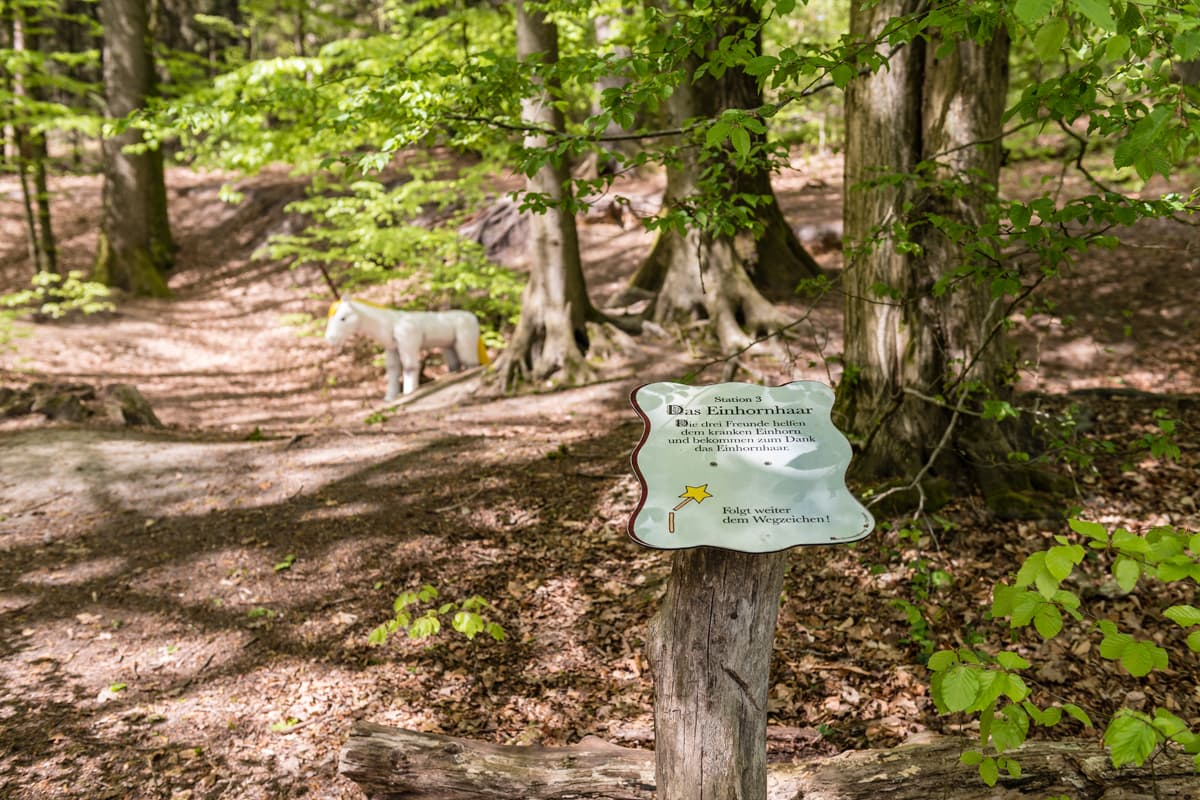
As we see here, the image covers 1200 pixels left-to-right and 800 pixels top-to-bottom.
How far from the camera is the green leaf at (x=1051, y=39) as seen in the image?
1.44m

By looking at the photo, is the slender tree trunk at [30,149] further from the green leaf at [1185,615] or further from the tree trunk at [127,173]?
the green leaf at [1185,615]

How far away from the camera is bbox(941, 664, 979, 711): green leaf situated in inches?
66.1

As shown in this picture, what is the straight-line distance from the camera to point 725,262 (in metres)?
8.53

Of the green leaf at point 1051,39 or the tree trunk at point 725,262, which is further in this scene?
the tree trunk at point 725,262

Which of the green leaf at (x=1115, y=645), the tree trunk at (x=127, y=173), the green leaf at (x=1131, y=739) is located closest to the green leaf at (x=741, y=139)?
the green leaf at (x=1115, y=645)

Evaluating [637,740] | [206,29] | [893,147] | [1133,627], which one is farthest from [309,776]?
[206,29]

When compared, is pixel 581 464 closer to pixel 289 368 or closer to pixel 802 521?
pixel 802 521

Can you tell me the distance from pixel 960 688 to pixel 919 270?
318 centimetres

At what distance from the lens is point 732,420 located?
2242 mm

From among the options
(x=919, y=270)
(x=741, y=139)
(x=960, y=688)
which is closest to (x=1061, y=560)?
(x=960, y=688)

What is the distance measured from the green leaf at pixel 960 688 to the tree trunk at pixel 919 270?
2611mm

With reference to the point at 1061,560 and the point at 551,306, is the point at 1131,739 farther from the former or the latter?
the point at 551,306

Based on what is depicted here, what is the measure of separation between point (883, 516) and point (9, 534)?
558cm

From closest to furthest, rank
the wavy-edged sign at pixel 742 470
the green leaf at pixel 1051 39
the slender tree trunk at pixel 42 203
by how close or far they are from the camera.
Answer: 1. the green leaf at pixel 1051 39
2. the wavy-edged sign at pixel 742 470
3. the slender tree trunk at pixel 42 203
